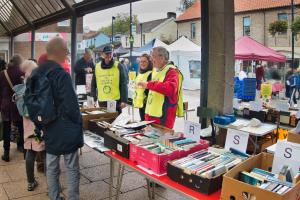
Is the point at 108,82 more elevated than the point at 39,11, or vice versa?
the point at 39,11

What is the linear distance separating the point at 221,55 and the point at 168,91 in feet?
3.04

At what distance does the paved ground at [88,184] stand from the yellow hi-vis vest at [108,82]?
0.94 meters

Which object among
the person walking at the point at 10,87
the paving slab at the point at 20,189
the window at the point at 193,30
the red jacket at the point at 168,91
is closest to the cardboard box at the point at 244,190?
the red jacket at the point at 168,91

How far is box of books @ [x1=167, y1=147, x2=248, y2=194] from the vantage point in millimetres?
1818

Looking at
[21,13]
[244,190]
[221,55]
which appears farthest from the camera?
[21,13]

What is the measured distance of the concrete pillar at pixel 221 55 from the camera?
3545mm

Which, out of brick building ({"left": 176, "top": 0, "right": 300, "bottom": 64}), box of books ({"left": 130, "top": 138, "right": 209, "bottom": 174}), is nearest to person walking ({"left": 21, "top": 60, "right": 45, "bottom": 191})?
box of books ({"left": 130, "top": 138, "right": 209, "bottom": 174})

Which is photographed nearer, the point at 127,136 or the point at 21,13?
the point at 127,136

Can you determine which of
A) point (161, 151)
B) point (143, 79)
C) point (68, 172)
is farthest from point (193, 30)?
point (161, 151)

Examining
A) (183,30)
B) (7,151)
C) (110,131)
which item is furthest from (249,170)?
(183,30)

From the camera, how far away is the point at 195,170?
1.89m

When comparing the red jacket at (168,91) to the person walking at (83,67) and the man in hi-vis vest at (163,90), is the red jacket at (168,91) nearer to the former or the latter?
the man in hi-vis vest at (163,90)

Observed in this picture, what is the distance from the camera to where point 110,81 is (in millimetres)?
4258

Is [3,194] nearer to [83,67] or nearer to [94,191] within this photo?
[94,191]
